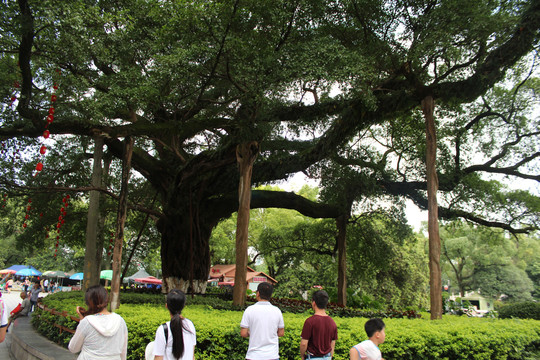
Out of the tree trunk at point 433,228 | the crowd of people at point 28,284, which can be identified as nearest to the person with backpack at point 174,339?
the crowd of people at point 28,284

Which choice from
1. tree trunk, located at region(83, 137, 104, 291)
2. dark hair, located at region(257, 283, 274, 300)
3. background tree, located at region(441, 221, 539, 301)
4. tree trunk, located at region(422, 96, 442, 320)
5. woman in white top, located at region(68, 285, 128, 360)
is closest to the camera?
woman in white top, located at region(68, 285, 128, 360)

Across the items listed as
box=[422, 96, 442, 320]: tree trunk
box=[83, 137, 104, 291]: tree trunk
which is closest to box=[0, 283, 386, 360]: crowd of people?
box=[422, 96, 442, 320]: tree trunk

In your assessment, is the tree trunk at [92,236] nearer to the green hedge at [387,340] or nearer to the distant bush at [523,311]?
the green hedge at [387,340]

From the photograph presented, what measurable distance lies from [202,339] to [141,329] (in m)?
0.98

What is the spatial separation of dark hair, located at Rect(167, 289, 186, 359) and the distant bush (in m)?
14.4

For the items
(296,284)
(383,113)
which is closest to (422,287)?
(296,284)

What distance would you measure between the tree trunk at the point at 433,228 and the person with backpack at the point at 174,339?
270 inches

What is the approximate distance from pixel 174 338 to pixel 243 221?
6.77m

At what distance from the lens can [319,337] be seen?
3561 millimetres

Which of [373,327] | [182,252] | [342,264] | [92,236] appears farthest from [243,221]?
[342,264]

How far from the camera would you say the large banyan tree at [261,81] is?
337 inches

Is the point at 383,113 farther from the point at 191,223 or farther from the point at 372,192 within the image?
the point at 191,223

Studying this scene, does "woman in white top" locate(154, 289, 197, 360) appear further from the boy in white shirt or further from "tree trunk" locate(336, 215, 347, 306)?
"tree trunk" locate(336, 215, 347, 306)

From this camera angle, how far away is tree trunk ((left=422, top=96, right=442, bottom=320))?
8.40 meters
